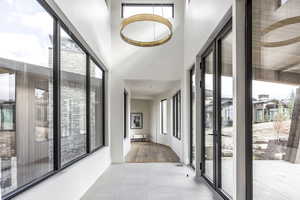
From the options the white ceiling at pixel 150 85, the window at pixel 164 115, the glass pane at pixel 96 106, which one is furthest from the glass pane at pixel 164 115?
the glass pane at pixel 96 106

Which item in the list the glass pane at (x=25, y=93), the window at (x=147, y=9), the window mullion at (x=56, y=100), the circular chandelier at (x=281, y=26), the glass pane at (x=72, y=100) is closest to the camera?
the circular chandelier at (x=281, y=26)

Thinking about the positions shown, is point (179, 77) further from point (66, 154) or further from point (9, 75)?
point (9, 75)

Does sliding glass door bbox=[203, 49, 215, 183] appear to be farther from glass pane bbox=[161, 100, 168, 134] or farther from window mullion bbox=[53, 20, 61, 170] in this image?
glass pane bbox=[161, 100, 168, 134]

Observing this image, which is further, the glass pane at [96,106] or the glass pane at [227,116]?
the glass pane at [96,106]

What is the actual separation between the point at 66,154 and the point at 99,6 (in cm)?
355

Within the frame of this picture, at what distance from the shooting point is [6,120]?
2.14m

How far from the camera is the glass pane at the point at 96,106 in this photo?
18.2 feet

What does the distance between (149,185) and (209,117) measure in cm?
173

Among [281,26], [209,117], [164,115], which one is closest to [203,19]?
[209,117]

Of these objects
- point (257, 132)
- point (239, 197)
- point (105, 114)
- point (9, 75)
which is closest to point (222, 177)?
point (239, 197)

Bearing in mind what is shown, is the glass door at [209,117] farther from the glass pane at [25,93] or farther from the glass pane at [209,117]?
the glass pane at [25,93]

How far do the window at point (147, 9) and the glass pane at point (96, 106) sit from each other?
7.26 ft

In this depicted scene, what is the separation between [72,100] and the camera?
4094 mm

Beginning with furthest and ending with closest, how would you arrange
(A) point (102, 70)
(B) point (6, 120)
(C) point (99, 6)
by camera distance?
1. (A) point (102, 70)
2. (C) point (99, 6)
3. (B) point (6, 120)
